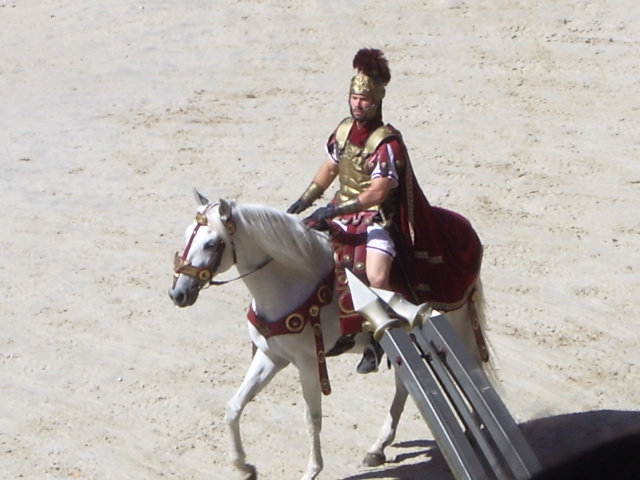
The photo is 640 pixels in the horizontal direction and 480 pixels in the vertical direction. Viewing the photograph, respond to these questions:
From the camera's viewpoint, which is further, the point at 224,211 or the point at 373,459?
the point at 373,459

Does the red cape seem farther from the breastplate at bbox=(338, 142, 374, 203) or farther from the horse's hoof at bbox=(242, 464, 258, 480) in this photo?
the horse's hoof at bbox=(242, 464, 258, 480)

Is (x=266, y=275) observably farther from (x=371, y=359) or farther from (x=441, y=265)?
(x=441, y=265)

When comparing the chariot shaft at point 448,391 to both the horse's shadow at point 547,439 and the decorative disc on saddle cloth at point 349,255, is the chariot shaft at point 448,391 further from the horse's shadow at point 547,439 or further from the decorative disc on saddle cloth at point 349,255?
the horse's shadow at point 547,439

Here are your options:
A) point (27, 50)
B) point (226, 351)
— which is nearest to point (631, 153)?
point (226, 351)

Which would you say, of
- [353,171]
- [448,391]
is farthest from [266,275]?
[448,391]

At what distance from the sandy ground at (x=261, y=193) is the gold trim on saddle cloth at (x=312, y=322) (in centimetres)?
98

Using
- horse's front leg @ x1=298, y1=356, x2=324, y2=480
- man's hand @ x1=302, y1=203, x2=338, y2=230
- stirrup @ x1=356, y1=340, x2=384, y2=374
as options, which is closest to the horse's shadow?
horse's front leg @ x1=298, y1=356, x2=324, y2=480

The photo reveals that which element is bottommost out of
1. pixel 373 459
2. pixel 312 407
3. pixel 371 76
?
pixel 373 459

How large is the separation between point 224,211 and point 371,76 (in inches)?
44.4

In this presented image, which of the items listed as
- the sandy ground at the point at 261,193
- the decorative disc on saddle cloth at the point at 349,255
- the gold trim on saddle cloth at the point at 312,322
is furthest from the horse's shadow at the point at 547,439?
the decorative disc on saddle cloth at the point at 349,255

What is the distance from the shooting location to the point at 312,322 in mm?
7055

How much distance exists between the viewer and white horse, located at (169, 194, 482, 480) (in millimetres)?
6719

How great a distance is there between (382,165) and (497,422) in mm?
2334

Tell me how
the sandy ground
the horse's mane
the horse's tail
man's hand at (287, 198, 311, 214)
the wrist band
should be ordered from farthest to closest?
the sandy ground
the horse's tail
the wrist band
man's hand at (287, 198, 311, 214)
the horse's mane
